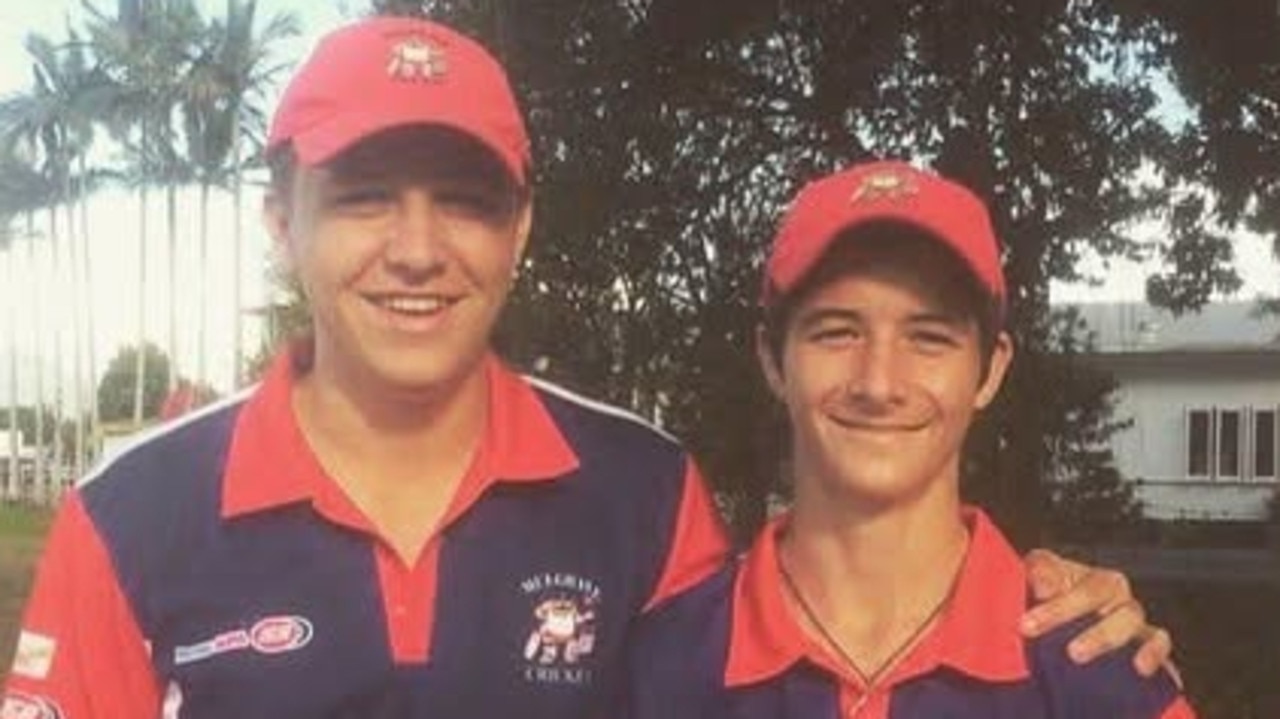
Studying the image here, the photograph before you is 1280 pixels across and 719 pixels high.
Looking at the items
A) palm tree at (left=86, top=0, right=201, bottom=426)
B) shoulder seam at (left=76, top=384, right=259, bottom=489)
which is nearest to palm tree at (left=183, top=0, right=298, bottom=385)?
palm tree at (left=86, top=0, right=201, bottom=426)

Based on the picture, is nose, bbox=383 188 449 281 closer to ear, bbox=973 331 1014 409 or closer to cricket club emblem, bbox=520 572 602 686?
cricket club emblem, bbox=520 572 602 686

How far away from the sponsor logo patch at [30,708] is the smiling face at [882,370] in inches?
48.1

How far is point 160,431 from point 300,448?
24 centimetres

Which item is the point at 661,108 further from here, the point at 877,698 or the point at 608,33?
the point at 877,698

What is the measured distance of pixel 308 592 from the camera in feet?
10.5

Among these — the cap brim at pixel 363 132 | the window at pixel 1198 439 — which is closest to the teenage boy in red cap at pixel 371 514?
Result: the cap brim at pixel 363 132

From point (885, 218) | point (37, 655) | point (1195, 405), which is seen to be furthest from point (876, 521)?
point (1195, 405)

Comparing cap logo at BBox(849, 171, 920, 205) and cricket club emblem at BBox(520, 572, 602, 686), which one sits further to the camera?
cricket club emblem at BBox(520, 572, 602, 686)

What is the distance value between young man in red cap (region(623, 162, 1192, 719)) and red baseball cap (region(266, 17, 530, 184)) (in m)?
0.52

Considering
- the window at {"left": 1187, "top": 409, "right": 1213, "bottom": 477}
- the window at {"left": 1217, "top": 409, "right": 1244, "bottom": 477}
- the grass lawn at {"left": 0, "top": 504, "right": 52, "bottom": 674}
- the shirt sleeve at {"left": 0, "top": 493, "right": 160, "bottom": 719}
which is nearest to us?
the shirt sleeve at {"left": 0, "top": 493, "right": 160, "bottom": 719}

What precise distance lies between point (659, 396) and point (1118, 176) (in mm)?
3137

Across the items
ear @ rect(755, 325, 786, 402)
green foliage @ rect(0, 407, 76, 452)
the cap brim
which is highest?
the cap brim

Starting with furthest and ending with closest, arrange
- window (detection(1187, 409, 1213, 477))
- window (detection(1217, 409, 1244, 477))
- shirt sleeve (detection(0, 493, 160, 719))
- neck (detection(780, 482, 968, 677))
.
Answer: window (detection(1187, 409, 1213, 477)), window (detection(1217, 409, 1244, 477)), shirt sleeve (detection(0, 493, 160, 719)), neck (detection(780, 482, 968, 677))

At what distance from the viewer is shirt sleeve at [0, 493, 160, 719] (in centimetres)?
314
